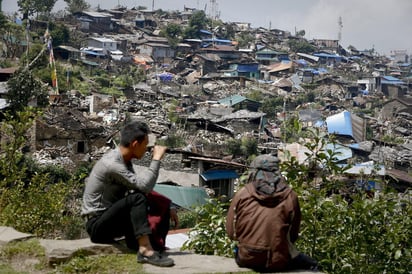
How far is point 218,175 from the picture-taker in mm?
15305

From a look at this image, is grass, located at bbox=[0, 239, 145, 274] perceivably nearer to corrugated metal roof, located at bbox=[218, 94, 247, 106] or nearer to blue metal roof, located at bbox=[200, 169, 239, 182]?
blue metal roof, located at bbox=[200, 169, 239, 182]

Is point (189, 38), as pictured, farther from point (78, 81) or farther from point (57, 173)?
point (57, 173)

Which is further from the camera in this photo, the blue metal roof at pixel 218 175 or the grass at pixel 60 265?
the blue metal roof at pixel 218 175

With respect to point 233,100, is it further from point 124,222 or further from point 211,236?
point 124,222

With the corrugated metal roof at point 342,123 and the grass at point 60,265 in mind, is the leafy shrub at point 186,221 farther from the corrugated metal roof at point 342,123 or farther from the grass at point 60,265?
the corrugated metal roof at point 342,123

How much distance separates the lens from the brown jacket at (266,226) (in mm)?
3412

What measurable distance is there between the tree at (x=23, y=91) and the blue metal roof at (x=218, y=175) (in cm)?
883

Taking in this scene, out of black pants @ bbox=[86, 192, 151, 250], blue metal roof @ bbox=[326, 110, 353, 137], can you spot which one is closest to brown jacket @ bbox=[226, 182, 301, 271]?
black pants @ bbox=[86, 192, 151, 250]


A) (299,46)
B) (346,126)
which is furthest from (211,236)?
(299,46)

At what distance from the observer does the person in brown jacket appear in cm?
341

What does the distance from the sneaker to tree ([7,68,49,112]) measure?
58.9 feet

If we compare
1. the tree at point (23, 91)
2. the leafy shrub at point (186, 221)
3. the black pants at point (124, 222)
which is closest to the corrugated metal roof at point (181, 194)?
the leafy shrub at point (186, 221)

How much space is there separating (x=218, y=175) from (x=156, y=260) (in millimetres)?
11770

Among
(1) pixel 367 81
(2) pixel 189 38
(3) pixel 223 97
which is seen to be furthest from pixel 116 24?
(1) pixel 367 81
